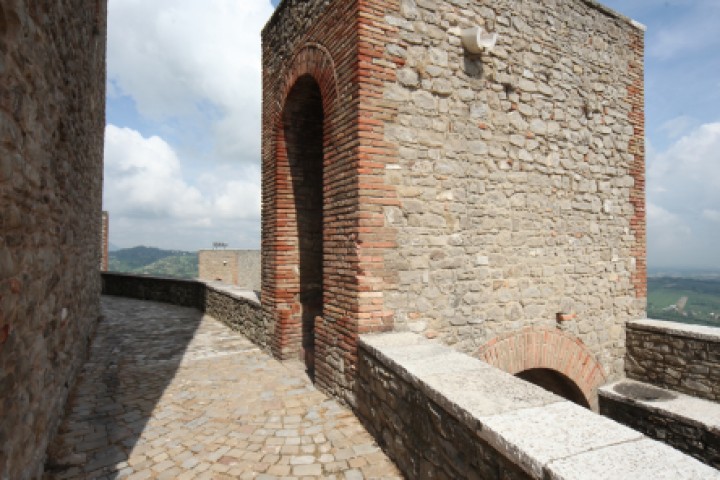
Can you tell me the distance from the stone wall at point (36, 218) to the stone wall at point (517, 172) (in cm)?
272

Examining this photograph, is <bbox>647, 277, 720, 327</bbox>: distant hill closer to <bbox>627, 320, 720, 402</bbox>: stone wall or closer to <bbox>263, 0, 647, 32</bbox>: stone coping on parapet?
<bbox>627, 320, 720, 402</bbox>: stone wall

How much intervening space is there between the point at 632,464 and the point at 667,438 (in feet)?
13.8

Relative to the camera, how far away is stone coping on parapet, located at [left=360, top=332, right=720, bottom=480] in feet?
5.19

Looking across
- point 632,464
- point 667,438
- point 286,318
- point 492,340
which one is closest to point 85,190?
point 286,318

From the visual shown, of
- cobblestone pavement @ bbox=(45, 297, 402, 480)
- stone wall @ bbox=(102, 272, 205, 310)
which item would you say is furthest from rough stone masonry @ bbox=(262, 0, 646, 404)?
stone wall @ bbox=(102, 272, 205, 310)

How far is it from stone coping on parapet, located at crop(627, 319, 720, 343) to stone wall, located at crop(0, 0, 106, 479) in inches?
269

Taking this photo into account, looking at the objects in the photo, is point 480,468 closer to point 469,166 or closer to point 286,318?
point 469,166

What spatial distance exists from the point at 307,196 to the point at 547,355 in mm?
3871

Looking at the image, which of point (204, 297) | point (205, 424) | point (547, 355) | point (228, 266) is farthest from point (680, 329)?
point (228, 266)

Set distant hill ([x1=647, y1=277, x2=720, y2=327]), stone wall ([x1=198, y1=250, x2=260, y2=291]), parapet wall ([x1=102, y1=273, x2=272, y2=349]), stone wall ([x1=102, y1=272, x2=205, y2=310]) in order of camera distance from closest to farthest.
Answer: parapet wall ([x1=102, y1=273, x2=272, y2=349]) → stone wall ([x1=102, y1=272, x2=205, y2=310]) → stone wall ([x1=198, y1=250, x2=260, y2=291]) → distant hill ([x1=647, y1=277, x2=720, y2=327])

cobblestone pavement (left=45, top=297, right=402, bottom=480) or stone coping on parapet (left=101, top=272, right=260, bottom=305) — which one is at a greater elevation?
stone coping on parapet (left=101, top=272, right=260, bottom=305)

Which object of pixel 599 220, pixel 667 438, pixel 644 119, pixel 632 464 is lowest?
pixel 667 438

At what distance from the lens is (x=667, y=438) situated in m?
4.66

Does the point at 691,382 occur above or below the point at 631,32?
below
